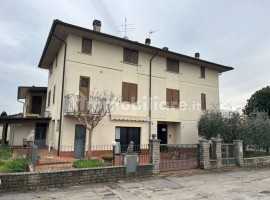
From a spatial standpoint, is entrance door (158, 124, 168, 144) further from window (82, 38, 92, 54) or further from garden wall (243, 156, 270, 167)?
window (82, 38, 92, 54)

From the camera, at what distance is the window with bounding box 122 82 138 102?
808 inches

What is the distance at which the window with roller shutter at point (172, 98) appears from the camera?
23.2 m

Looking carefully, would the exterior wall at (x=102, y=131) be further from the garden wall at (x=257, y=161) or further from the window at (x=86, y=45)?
the garden wall at (x=257, y=161)

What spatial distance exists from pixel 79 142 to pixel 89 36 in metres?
8.74

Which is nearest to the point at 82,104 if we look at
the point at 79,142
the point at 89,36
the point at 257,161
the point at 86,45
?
the point at 79,142

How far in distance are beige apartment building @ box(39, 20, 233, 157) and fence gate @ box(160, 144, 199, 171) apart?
617 centimetres

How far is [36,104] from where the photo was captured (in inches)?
1063

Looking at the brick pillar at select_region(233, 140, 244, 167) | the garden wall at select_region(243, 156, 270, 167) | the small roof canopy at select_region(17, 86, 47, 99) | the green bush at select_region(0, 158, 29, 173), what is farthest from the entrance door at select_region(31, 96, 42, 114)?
the garden wall at select_region(243, 156, 270, 167)

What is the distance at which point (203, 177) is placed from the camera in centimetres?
1341

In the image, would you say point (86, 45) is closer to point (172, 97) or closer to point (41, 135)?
point (41, 135)

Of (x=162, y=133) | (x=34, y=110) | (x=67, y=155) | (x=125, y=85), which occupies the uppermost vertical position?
(x=125, y=85)

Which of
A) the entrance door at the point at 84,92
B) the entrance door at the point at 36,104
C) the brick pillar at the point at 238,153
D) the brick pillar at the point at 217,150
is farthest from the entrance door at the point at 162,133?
the entrance door at the point at 36,104

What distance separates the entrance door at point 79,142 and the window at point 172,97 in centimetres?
940

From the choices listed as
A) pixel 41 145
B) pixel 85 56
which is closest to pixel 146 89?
pixel 85 56
